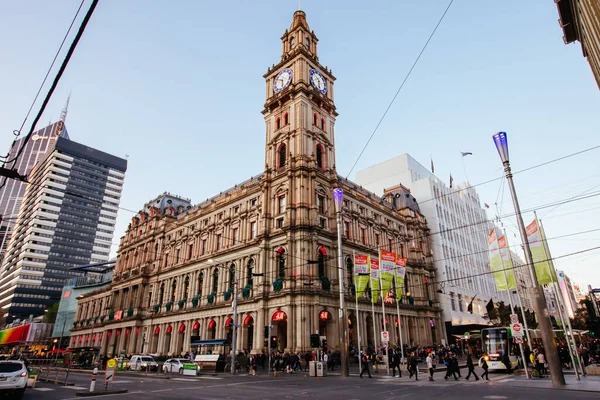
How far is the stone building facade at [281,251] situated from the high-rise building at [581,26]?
25.5 m

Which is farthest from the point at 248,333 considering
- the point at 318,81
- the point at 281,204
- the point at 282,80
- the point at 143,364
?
the point at 318,81

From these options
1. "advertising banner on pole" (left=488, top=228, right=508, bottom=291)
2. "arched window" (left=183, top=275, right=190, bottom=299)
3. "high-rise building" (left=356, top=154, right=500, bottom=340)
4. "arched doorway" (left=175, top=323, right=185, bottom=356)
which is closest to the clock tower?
"advertising banner on pole" (left=488, top=228, right=508, bottom=291)

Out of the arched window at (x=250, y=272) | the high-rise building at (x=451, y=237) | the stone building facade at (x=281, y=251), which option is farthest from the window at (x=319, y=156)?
the high-rise building at (x=451, y=237)

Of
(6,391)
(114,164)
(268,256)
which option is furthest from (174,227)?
(114,164)

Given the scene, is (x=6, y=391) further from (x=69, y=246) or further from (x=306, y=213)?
(x=69, y=246)

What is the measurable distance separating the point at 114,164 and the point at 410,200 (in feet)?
463

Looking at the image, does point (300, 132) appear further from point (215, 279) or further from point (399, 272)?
point (215, 279)

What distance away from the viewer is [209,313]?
48.0m

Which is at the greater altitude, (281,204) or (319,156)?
(319,156)

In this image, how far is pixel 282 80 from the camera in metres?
53.5

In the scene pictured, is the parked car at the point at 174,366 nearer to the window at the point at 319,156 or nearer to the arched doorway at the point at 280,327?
the arched doorway at the point at 280,327

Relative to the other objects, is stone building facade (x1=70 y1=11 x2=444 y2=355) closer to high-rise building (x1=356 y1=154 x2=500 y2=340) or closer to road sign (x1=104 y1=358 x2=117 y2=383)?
high-rise building (x1=356 y1=154 x2=500 y2=340)

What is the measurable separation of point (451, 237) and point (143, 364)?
57144 millimetres

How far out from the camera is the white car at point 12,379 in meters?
15.3
